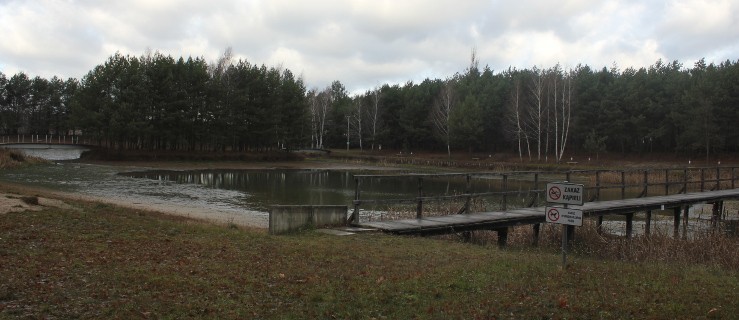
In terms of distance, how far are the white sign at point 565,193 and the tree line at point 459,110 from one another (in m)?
59.2

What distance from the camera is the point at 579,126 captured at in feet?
240

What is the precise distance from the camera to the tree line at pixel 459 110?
208 ft

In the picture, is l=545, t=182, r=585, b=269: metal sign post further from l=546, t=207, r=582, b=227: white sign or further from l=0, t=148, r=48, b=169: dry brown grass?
l=0, t=148, r=48, b=169: dry brown grass

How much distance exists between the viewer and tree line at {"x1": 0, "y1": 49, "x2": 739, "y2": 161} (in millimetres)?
63406

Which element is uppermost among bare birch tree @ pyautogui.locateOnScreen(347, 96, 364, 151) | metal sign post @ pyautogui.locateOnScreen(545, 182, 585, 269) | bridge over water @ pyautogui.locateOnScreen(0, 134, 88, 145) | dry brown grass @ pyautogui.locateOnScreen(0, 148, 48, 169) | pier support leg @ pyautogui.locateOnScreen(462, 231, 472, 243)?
bare birch tree @ pyautogui.locateOnScreen(347, 96, 364, 151)

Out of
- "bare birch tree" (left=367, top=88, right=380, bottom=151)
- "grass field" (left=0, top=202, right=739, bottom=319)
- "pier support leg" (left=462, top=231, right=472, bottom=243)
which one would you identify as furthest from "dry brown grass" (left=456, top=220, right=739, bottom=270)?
"bare birch tree" (left=367, top=88, right=380, bottom=151)

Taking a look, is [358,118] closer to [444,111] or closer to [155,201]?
[444,111]

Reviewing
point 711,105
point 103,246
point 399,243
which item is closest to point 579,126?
point 711,105

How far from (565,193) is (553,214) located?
1.46ft

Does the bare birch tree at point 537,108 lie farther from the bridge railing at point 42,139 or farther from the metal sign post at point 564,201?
the bridge railing at point 42,139

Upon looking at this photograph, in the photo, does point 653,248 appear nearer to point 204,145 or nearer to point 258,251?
point 258,251

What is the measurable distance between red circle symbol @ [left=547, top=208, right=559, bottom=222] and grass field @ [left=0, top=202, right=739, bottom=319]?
2.87ft

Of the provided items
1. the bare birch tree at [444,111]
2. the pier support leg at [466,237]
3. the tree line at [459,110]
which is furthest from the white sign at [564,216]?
the bare birch tree at [444,111]

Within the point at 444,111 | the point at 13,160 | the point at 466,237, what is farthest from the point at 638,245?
the point at 444,111
